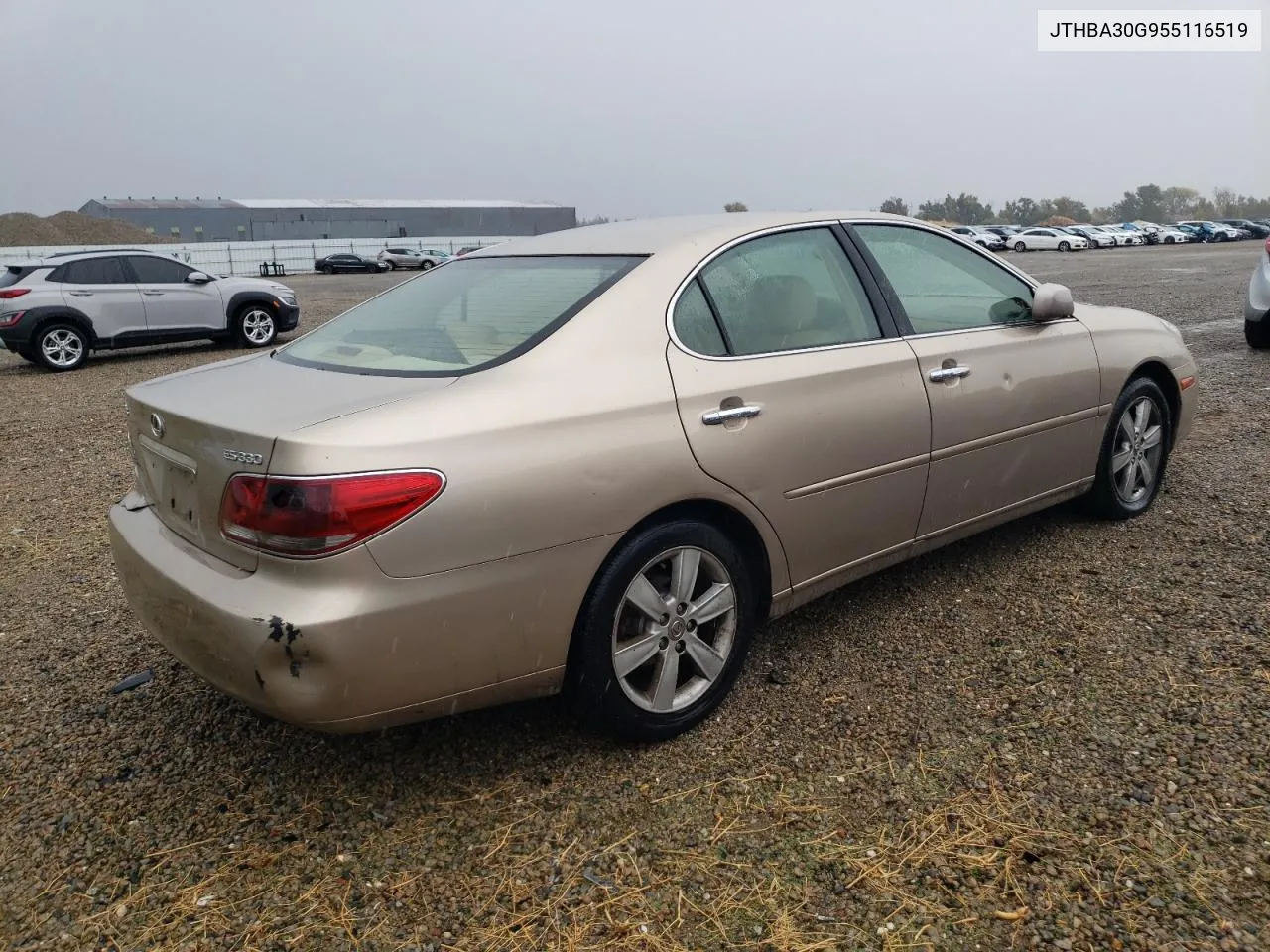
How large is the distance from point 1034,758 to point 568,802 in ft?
4.27

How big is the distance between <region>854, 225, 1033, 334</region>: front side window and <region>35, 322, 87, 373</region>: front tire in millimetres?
11412

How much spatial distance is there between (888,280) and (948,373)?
1.35 feet

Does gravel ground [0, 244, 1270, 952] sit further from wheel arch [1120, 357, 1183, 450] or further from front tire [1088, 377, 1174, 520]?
wheel arch [1120, 357, 1183, 450]

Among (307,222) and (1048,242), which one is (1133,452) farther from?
(307,222)

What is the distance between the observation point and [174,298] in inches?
494

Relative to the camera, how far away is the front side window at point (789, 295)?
3.06 m

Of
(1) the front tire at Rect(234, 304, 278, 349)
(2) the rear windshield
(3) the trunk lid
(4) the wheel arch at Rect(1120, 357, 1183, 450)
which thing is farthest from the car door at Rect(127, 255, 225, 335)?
(4) the wheel arch at Rect(1120, 357, 1183, 450)

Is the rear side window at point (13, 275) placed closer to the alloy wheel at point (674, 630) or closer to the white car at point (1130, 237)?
the alloy wheel at point (674, 630)

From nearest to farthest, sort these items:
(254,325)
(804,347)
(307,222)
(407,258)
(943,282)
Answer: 1. (804,347)
2. (943,282)
3. (254,325)
4. (407,258)
5. (307,222)

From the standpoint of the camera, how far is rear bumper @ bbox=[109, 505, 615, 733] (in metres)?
2.22

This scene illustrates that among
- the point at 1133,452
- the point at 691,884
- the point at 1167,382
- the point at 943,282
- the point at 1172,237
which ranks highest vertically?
the point at 1172,237

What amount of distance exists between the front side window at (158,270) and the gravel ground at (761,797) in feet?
31.9

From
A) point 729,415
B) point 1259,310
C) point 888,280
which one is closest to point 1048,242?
point 1259,310

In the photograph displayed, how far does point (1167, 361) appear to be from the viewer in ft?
14.9
